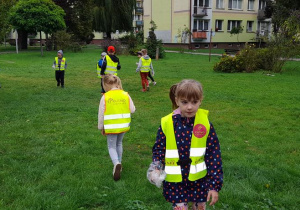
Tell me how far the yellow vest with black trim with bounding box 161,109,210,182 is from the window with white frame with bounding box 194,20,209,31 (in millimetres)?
44705

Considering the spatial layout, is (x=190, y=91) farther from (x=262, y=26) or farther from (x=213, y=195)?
(x=262, y=26)

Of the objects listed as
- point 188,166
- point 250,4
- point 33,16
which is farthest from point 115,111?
point 250,4

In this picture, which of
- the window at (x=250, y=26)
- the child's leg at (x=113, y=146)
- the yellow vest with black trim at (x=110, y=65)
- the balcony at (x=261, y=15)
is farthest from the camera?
the window at (x=250, y=26)

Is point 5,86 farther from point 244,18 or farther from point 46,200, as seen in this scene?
point 244,18

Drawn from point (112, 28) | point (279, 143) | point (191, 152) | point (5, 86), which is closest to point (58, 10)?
point (112, 28)

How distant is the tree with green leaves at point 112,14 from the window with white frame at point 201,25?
970 centimetres

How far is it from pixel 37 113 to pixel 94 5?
1448 inches

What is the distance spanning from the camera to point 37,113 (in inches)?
361

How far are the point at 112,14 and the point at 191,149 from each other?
4120cm

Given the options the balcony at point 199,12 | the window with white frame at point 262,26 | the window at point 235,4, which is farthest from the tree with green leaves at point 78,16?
the window with white frame at point 262,26

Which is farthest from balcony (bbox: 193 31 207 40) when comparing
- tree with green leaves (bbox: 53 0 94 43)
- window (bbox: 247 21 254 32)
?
tree with green leaves (bbox: 53 0 94 43)

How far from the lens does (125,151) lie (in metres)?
6.20

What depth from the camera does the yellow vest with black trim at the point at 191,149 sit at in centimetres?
268

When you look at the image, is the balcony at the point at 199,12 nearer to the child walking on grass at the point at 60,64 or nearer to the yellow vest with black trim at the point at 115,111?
the child walking on grass at the point at 60,64
